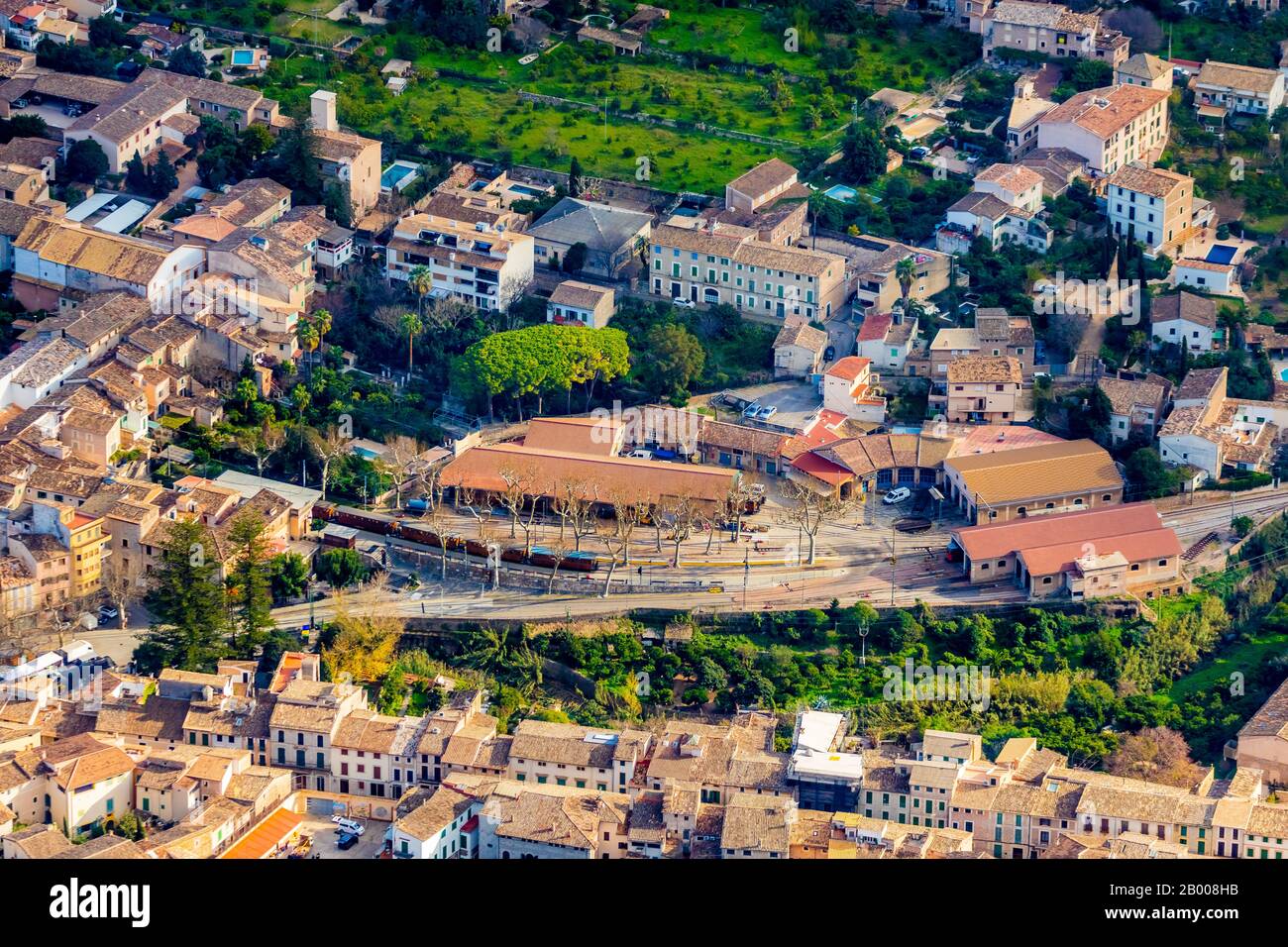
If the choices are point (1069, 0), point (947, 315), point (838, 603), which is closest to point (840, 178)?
point (947, 315)

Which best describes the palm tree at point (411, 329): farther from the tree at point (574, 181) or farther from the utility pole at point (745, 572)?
the utility pole at point (745, 572)

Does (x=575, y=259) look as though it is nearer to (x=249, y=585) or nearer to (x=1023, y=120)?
(x=1023, y=120)

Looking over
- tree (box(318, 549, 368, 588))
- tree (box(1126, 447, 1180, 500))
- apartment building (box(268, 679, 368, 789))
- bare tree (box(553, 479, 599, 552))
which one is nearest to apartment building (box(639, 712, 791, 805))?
apartment building (box(268, 679, 368, 789))

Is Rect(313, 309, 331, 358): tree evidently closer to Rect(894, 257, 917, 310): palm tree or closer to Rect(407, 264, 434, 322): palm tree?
Rect(407, 264, 434, 322): palm tree

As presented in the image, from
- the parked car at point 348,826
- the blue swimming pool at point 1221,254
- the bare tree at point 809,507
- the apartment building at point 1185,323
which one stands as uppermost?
the blue swimming pool at point 1221,254

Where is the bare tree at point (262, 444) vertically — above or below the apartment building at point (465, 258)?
below

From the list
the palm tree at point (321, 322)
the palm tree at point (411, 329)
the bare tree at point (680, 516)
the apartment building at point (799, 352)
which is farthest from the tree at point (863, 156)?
the palm tree at point (321, 322)

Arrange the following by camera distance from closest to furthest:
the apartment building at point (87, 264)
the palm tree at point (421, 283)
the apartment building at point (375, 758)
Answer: the apartment building at point (375, 758) → the apartment building at point (87, 264) → the palm tree at point (421, 283)
